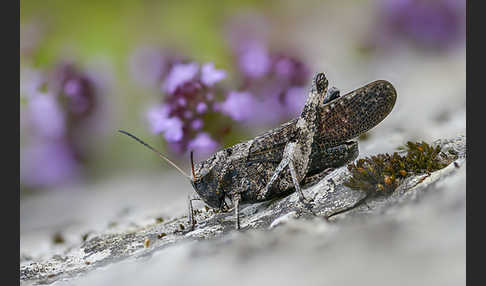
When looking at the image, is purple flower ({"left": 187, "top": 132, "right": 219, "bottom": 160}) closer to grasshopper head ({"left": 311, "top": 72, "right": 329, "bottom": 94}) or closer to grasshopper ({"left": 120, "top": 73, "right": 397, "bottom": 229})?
grasshopper ({"left": 120, "top": 73, "right": 397, "bottom": 229})

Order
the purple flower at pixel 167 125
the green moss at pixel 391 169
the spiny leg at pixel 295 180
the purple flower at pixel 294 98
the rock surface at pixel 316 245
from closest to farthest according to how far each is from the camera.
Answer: the rock surface at pixel 316 245
the green moss at pixel 391 169
the spiny leg at pixel 295 180
the purple flower at pixel 167 125
the purple flower at pixel 294 98

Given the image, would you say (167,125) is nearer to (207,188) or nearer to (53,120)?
(207,188)

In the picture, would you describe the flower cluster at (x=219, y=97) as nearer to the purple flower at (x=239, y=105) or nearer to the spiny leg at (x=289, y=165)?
the purple flower at (x=239, y=105)

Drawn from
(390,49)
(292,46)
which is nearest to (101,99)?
(292,46)

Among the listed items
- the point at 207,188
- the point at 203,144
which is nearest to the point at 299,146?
the point at 207,188

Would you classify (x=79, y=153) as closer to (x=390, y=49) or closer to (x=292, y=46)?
(x=292, y=46)

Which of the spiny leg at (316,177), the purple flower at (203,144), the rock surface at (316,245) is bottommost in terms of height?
the rock surface at (316,245)

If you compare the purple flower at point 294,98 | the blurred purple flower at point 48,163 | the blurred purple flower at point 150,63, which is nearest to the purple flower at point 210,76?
the purple flower at point 294,98
